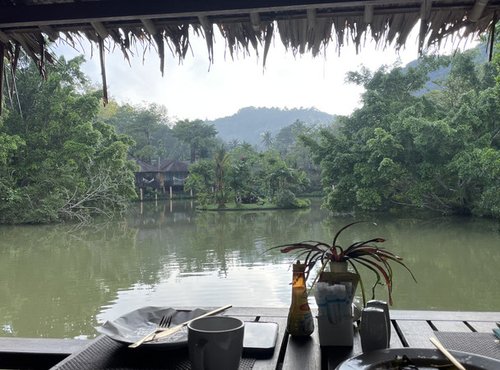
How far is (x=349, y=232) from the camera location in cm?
940

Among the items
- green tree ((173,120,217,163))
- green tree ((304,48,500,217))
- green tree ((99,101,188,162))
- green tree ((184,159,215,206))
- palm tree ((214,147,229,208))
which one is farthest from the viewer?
green tree ((173,120,217,163))

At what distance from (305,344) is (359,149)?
41.9 feet

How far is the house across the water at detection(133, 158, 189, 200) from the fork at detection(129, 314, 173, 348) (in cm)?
2385

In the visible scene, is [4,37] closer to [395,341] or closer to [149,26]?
[149,26]

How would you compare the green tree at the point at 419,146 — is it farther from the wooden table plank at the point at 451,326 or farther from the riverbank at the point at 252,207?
the wooden table plank at the point at 451,326

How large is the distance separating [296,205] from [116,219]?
21.3ft

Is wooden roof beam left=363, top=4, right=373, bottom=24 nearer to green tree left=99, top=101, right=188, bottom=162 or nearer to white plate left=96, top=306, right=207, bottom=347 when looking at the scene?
white plate left=96, top=306, right=207, bottom=347

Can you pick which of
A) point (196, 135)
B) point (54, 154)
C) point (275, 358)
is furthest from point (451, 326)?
point (196, 135)

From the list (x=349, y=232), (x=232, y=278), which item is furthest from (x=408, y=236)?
(x=232, y=278)

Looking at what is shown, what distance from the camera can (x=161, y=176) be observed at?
25734 millimetres

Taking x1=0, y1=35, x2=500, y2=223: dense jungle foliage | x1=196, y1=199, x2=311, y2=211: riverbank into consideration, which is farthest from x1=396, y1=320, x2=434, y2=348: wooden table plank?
x1=196, y1=199, x2=311, y2=211: riverbank

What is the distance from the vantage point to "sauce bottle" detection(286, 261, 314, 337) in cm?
97

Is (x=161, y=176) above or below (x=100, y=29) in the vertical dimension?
below

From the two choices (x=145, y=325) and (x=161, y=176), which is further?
(x=161, y=176)
